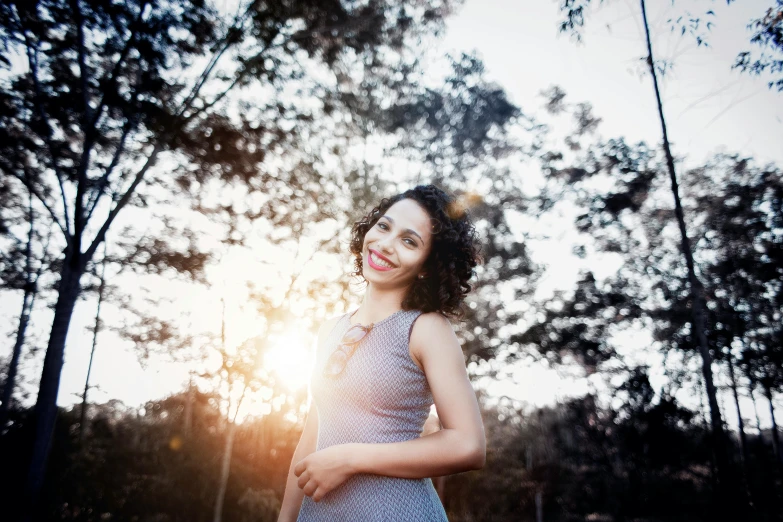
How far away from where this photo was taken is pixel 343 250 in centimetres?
1279

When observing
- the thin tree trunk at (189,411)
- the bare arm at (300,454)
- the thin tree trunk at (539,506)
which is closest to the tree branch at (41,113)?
the bare arm at (300,454)

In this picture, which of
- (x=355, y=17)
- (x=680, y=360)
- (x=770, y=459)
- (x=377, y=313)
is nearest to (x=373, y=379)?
(x=377, y=313)

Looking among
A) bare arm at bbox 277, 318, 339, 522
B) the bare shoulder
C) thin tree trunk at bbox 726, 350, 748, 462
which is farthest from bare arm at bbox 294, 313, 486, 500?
thin tree trunk at bbox 726, 350, 748, 462

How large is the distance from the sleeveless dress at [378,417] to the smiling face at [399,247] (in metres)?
0.12

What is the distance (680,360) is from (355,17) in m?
19.3

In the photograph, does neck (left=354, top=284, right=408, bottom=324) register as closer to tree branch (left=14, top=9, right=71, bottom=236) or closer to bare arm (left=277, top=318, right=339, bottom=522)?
bare arm (left=277, top=318, right=339, bottom=522)

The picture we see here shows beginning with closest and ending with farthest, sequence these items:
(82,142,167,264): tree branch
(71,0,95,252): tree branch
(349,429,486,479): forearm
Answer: (349,429,486,479): forearm, (71,0,95,252): tree branch, (82,142,167,264): tree branch

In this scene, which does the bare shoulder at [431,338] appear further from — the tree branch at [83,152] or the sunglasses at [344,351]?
the tree branch at [83,152]

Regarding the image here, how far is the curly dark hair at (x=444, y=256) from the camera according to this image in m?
1.38

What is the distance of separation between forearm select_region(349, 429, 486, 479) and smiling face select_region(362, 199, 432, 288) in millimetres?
486

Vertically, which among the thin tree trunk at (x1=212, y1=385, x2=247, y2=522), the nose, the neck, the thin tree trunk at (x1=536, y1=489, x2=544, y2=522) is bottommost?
the thin tree trunk at (x1=536, y1=489, x2=544, y2=522)

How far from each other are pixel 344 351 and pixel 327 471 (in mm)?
345

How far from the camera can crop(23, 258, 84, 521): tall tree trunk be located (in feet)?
22.4

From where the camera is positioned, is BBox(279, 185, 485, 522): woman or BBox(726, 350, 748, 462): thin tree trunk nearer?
BBox(279, 185, 485, 522): woman
